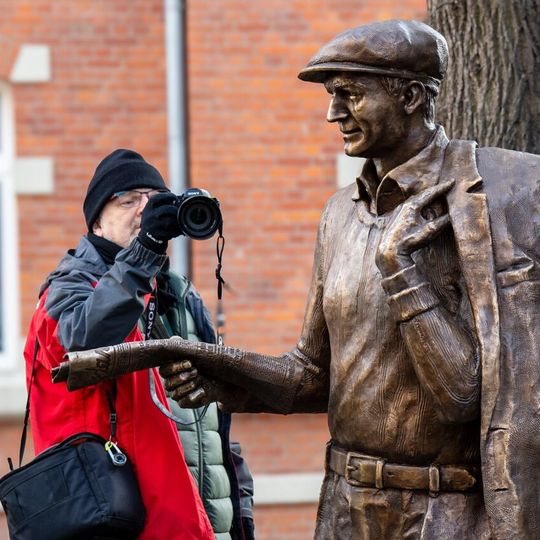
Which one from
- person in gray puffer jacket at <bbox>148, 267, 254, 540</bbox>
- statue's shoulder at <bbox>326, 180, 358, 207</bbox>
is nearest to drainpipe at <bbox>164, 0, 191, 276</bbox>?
person in gray puffer jacket at <bbox>148, 267, 254, 540</bbox>

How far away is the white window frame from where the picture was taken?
927 cm

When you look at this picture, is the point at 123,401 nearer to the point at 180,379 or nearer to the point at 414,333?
the point at 180,379

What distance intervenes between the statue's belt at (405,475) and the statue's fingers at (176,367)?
0.43 metres

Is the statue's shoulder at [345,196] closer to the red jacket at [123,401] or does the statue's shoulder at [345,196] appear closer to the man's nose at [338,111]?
the man's nose at [338,111]

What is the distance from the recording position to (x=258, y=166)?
9.12 m

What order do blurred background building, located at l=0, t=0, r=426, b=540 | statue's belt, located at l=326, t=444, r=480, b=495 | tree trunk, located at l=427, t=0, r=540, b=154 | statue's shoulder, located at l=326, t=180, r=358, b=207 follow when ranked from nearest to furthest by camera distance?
statue's belt, located at l=326, t=444, r=480, b=495
statue's shoulder, located at l=326, t=180, r=358, b=207
tree trunk, located at l=427, t=0, r=540, b=154
blurred background building, located at l=0, t=0, r=426, b=540

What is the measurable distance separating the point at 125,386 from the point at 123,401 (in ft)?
0.15

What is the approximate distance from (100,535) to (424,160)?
1529 mm

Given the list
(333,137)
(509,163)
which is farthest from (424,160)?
(333,137)

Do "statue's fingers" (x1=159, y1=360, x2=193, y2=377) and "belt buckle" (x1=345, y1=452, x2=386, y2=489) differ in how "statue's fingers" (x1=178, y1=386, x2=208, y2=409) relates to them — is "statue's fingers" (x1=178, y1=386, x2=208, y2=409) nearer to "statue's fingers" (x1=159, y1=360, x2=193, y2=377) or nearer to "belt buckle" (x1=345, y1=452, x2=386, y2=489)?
"statue's fingers" (x1=159, y1=360, x2=193, y2=377)

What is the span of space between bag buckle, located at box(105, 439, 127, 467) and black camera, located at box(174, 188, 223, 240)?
2.11 ft

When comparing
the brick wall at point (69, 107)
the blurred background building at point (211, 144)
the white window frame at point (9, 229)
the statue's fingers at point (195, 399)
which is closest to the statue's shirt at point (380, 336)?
the statue's fingers at point (195, 399)

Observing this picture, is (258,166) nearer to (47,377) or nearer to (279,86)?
(279,86)

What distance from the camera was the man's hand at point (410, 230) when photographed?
3.58 meters
